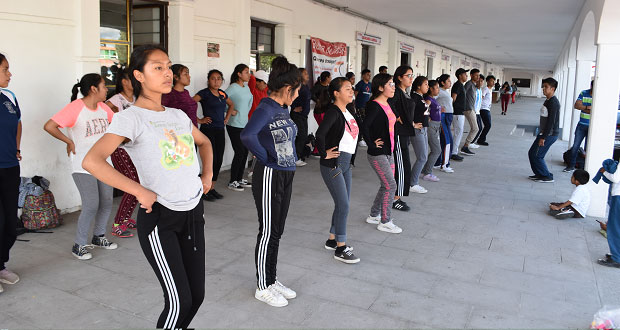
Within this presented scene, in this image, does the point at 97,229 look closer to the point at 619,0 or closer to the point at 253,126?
the point at 253,126

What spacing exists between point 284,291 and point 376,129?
203cm

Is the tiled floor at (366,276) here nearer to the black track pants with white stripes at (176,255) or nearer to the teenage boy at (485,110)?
the black track pants with white stripes at (176,255)

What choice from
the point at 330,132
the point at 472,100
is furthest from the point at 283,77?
the point at 472,100

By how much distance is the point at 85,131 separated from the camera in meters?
4.20

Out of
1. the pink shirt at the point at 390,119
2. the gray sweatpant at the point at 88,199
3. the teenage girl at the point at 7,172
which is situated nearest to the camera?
the teenage girl at the point at 7,172

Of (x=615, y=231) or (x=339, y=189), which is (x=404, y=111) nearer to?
(x=339, y=189)

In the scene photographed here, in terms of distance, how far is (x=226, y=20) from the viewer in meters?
7.79

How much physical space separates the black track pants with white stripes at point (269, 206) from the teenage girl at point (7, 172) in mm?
1866

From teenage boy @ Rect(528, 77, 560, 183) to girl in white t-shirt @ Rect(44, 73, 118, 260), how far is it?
6289 mm

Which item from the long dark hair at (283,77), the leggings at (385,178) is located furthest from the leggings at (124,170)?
the leggings at (385,178)

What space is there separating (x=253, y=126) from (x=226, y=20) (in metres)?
5.06

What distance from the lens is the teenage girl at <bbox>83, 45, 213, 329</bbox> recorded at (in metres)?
2.11

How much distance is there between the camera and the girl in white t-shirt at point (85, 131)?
4.19 metres

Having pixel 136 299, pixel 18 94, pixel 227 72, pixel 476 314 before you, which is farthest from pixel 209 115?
pixel 476 314
